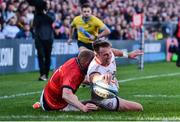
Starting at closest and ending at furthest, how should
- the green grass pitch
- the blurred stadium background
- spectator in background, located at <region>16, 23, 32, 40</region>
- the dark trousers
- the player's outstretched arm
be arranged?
the green grass pitch < the player's outstretched arm < the blurred stadium background < the dark trousers < spectator in background, located at <region>16, 23, 32, 40</region>

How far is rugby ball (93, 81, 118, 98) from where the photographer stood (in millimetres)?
11078

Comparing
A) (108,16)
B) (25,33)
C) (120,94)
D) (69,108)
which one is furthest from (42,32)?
(108,16)

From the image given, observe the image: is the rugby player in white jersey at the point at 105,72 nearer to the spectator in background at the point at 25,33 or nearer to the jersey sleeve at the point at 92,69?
the jersey sleeve at the point at 92,69

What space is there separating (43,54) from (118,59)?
9.83m

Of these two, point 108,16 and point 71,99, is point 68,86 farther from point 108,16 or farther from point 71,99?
point 108,16

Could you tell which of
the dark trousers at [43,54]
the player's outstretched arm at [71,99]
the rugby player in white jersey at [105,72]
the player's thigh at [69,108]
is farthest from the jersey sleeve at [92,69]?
the dark trousers at [43,54]

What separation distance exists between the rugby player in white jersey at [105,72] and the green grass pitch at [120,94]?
0.16 metres

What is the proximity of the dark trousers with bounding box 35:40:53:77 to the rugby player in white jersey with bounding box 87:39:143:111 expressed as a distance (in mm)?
8528

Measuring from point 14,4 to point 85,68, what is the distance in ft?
Result: 49.6

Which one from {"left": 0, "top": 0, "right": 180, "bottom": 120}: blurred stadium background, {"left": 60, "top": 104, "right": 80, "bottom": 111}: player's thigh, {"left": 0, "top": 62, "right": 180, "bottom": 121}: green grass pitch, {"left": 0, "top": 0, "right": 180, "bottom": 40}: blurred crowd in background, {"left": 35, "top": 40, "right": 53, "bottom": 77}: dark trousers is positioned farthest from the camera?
{"left": 0, "top": 0, "right": 180, "bottom": 40}: blurred crowd in background

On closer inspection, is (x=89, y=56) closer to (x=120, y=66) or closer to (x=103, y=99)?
(x=103, y=99)

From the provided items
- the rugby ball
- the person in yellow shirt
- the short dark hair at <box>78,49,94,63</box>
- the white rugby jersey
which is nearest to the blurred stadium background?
the rugby ball

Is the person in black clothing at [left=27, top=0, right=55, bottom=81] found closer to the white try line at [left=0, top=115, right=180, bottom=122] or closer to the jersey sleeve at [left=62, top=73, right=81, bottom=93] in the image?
the jersey sleeve at [left=62, top=73, right=81, bottom=93]

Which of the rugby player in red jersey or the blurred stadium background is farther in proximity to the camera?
the blurred stadium background
